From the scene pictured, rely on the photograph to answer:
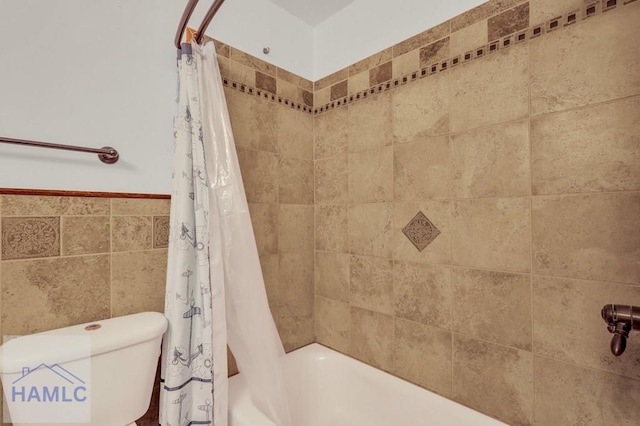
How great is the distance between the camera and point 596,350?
942mm

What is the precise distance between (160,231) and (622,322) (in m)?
1.51

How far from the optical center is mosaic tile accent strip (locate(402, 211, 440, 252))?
1301 millimetres

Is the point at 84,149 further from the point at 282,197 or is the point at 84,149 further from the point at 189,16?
the point at 282,197

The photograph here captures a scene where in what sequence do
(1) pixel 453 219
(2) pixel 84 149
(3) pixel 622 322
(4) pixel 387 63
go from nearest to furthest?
(3) pixel 622 322
(2) pixel 84 149
(1) pixel 453 219
(4) pixel 387 63

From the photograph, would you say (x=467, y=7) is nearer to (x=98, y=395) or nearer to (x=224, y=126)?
(x=224, y=126)

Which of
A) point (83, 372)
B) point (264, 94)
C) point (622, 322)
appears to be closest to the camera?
point (622, 322)

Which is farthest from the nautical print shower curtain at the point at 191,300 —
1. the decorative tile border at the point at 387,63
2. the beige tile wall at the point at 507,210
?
the beige tile wall at the point at 507,210

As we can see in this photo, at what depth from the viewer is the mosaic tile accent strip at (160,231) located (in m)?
1.20

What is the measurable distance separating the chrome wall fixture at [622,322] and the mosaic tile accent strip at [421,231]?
596mm

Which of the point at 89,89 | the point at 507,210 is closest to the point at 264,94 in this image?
the point at 89,89

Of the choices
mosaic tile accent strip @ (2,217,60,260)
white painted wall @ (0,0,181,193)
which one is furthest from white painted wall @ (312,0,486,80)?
mosaic tile accent strip @ (2,217,60,260)

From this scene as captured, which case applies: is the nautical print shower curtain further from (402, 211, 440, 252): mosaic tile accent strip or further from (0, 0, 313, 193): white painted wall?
(402, 211, 440, 252): mosaic tile accent strip
